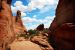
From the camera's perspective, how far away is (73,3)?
13625mm

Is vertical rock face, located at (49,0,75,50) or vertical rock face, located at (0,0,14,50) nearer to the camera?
vertical rock face, located at (49,0,75,50)

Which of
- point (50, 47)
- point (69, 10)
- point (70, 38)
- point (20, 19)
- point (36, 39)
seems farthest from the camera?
point (20, 19)

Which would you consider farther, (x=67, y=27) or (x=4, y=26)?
(x=4, y=26)

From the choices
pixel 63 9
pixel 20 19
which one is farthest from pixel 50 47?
pixel 20 19

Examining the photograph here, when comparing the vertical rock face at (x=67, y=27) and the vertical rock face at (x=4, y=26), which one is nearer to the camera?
the vertical rock face at (x=67, y=27)

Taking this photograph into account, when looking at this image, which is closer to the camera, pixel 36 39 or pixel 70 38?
pixel 70 38

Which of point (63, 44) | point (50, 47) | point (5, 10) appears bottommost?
point (50, 47)

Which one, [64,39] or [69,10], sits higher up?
[69,10]

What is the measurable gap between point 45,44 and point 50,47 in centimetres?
92

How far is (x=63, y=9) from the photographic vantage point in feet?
50.2

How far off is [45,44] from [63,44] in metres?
7.96

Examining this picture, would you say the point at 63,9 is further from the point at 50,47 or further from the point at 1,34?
the point at 50,47

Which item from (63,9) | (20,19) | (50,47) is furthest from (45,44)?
(20,19)

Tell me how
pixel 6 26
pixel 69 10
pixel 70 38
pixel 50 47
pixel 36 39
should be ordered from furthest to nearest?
pixel 36 39
pixel 50 47
pixel 6 26
pixel 69 10
pixel 70 38
